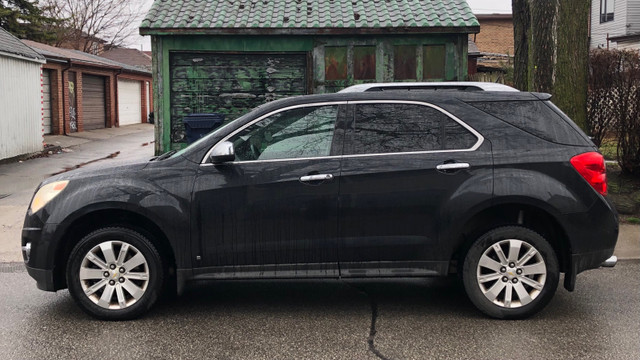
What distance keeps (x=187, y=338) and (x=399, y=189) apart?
1.91 m

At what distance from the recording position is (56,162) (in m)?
17.2

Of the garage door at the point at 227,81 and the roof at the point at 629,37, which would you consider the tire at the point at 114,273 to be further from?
the roof at the point at 629,37

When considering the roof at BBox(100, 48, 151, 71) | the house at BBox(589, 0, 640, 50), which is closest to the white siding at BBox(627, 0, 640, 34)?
the house at BBox(589, 0, 640, 50)

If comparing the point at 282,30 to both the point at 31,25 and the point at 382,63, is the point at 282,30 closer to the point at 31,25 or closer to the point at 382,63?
the point at 382,63

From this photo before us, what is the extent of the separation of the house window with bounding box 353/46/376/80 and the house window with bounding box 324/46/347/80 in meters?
0.19

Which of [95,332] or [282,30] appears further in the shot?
[282,30]

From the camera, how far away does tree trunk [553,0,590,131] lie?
28.3ft

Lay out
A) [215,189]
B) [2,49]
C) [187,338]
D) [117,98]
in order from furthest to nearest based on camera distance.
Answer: [117,98], [2,49], [215,189], [187,338]

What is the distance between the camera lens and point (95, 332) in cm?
499

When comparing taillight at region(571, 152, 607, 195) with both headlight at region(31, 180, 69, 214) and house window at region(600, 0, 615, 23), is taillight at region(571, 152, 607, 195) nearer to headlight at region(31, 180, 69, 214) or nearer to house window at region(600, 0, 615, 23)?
headlight at region(31, 180, 69, 214)

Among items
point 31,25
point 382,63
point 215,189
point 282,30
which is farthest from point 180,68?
point 31,25

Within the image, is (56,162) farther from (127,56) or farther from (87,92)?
(127,56)

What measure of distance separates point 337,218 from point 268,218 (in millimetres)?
527

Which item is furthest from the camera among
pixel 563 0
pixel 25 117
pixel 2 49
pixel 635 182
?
pixel 25 117
